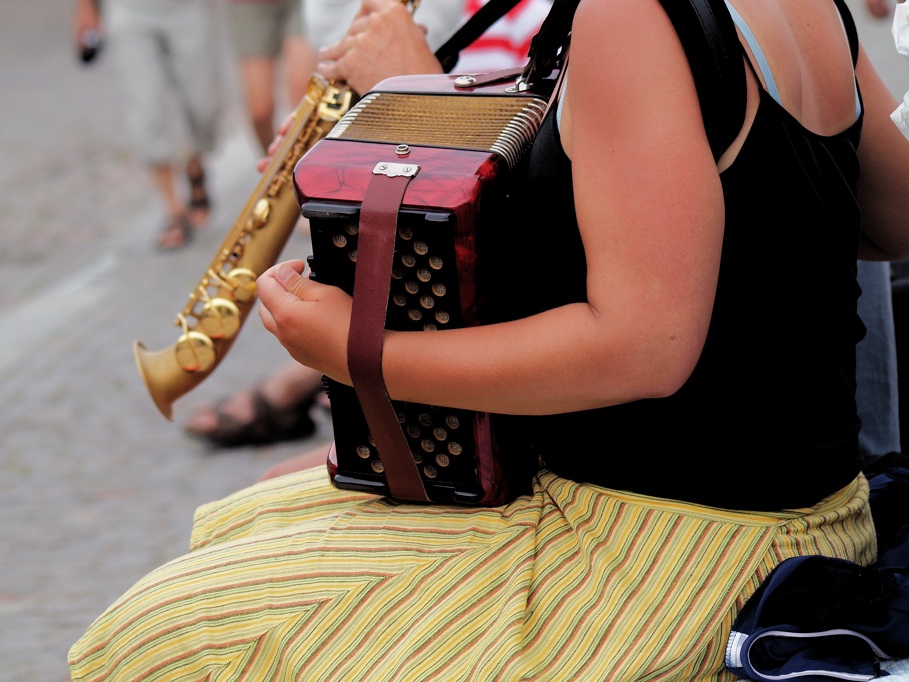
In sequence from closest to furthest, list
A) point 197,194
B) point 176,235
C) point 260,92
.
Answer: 1. point 260,92
2. point 176,235
3. point 197,194

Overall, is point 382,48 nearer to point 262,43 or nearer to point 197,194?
point 262,43

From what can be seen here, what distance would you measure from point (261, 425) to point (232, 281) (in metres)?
1.51

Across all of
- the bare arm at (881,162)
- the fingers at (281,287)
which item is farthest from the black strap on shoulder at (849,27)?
the fingers at (281,287)

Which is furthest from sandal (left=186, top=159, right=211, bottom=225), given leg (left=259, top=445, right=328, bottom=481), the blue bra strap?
the blue bra strap

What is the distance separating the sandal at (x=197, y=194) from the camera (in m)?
6.54

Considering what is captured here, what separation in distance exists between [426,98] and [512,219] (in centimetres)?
28

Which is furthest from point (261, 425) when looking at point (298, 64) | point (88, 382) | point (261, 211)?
point (298, 64)

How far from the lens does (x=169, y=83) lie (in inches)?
254

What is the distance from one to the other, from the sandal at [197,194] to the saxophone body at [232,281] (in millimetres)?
4081

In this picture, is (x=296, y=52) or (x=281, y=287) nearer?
(x=281, y=287)

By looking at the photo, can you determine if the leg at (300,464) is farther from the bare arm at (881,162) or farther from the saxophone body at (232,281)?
the bare arm at (881,162)

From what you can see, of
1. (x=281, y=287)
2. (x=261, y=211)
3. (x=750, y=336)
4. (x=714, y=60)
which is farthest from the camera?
(x=261, y=211)

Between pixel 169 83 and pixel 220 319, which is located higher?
pixel 220 319

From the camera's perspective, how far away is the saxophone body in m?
2.37
